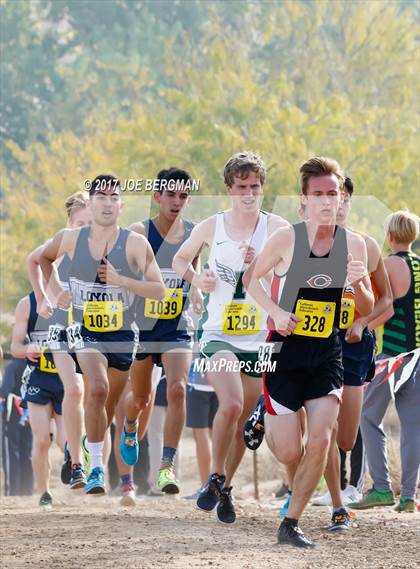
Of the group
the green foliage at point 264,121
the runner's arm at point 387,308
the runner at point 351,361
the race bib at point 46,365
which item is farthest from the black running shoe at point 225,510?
the green foliage at point 264,121

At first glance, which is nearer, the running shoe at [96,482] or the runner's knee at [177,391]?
the running shoe at [96,482]

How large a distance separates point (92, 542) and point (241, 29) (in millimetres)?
32044

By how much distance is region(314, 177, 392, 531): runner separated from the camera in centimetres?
786

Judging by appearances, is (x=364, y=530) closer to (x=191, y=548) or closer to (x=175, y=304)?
(x=191, y=548)

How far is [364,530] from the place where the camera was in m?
7.90

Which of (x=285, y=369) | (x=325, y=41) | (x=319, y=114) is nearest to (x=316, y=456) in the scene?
(x=285, y=369)

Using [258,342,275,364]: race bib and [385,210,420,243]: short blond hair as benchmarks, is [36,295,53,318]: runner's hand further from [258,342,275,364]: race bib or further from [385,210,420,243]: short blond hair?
[385,210,420,243]: short blond hair

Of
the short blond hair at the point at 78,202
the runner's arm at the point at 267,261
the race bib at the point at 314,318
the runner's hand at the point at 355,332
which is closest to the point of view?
the race bib at the point at 314,318

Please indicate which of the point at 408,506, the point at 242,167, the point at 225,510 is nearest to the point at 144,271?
the point at 242,167

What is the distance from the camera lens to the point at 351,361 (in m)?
8.11

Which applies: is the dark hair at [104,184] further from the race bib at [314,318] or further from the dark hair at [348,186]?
the race bib at [314,318]

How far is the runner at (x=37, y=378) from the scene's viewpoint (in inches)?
399

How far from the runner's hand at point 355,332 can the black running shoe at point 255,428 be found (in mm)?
669

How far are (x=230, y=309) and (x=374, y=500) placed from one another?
201 cm
